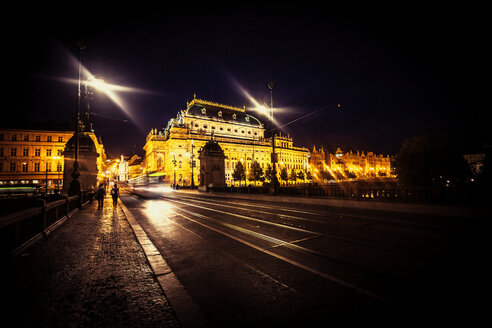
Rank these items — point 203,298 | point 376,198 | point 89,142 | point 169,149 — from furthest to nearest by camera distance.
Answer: point 169,149 < point 89,142 < point 376,198 < point 203,298

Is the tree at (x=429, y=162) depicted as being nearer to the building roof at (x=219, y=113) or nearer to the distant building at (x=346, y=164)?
the building roof at (x=219, y=113)

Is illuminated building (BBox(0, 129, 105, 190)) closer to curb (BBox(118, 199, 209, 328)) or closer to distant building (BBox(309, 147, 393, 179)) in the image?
curb (BBox(118, 199, 209, 328))

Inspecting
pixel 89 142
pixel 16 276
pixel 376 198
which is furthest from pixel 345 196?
pixel 89 142

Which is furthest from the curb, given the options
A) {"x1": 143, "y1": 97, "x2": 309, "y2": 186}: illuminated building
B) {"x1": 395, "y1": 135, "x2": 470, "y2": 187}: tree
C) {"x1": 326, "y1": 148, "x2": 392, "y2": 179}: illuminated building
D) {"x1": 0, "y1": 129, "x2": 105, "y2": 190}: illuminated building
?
{"x1": 326, "y1": 148, "x2": 392, "y2": 179}: illuminated building

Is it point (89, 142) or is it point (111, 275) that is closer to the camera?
point (111, 275)

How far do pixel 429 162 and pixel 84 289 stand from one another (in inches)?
1468

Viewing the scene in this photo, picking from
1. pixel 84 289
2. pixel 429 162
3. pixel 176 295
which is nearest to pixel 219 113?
pixel 429 162

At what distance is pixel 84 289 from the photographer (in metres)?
3.35

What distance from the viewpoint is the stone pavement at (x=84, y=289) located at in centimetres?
254

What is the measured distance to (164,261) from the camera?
179 inches

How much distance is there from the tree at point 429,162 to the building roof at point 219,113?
65983 millimetres

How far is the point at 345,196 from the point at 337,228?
9.46m

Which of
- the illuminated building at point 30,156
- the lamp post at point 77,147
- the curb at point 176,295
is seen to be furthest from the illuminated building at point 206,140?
the curb at point 176,295

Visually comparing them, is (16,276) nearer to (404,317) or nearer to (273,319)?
(273,319)
